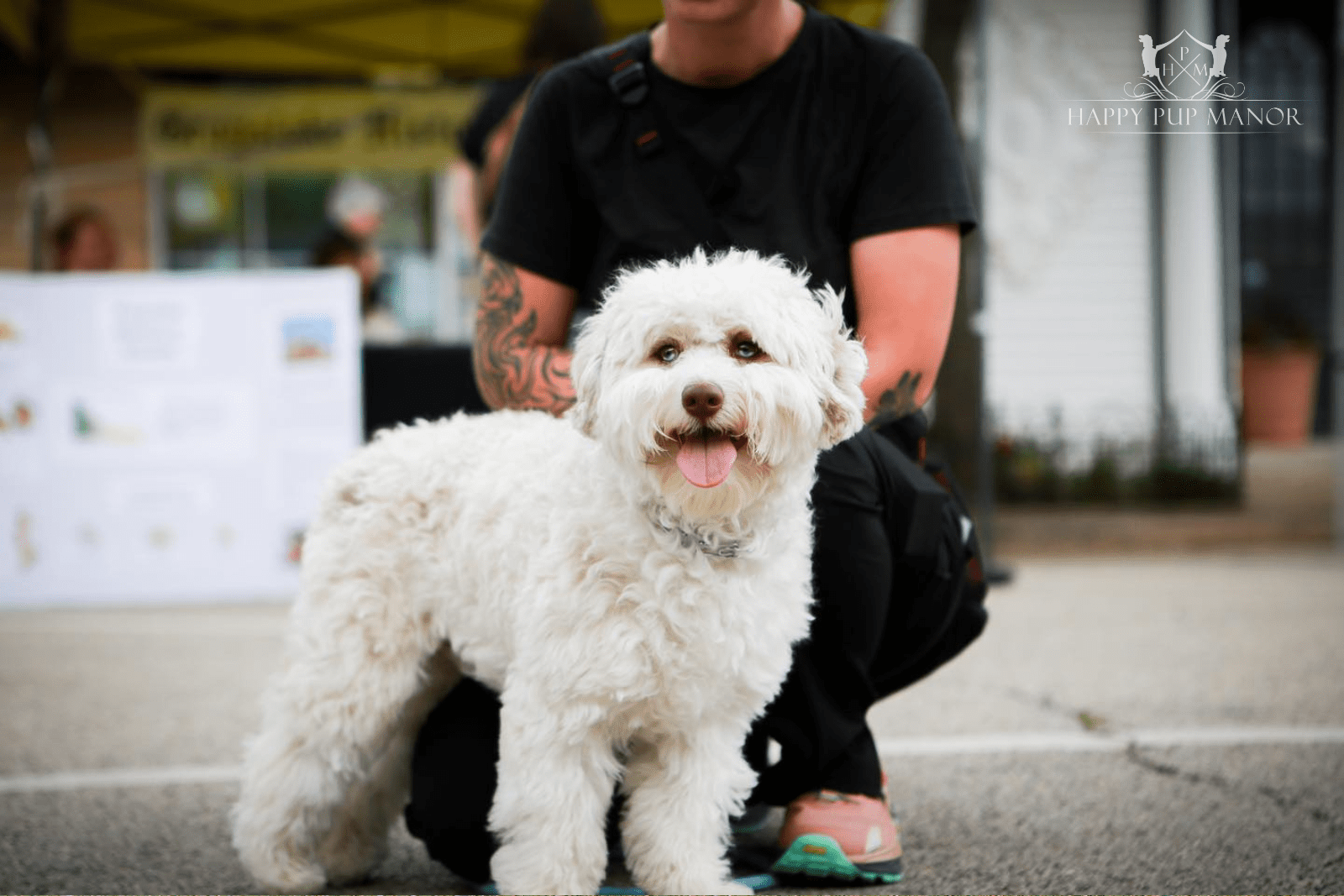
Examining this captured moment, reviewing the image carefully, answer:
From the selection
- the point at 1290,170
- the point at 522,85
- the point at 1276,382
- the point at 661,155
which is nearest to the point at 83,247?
the point at 522,85

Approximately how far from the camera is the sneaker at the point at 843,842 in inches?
98.9

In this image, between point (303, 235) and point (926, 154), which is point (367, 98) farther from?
point (926, 154)

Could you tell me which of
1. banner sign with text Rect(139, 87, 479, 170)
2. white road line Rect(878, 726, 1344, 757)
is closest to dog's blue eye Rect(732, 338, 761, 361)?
white road line Rect(878, 726, 1344, 757)

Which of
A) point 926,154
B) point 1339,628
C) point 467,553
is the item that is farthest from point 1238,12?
point 467,553

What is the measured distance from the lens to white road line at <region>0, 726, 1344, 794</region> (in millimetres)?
3348

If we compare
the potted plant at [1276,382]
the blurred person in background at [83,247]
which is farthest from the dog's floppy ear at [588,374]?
the potted plant at [1276,382]

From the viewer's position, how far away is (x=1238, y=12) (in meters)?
17.9

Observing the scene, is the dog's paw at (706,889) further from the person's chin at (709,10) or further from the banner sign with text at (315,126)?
the banner sign with text at (315,126)

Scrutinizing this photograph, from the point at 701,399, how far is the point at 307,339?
16.1ft

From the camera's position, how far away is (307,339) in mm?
6434

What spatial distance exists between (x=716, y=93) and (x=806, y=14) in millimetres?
341

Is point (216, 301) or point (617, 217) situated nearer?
point (617, 217)

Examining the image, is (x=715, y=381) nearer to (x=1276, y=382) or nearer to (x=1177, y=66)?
(x=1177, y=66)

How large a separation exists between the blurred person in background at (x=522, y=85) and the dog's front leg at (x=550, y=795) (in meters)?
2.79
